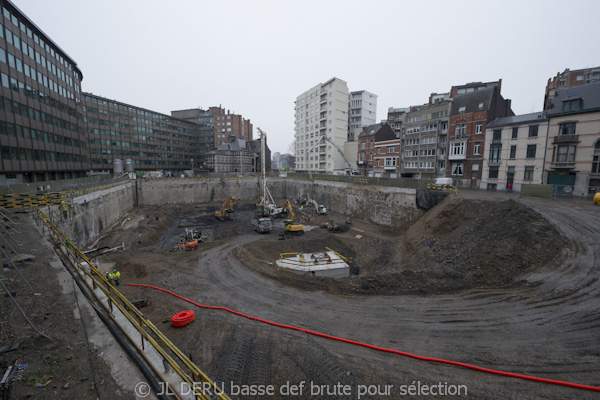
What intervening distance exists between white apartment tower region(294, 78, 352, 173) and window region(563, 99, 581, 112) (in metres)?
41.7

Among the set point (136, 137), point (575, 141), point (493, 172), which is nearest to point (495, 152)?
point (493, 172)

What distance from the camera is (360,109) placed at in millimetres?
79375

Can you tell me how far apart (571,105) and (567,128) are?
2645 mm

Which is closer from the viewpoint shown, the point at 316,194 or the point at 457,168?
the point at 457,168

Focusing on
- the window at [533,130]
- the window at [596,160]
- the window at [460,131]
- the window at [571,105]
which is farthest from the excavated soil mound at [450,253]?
the window at [460,131]

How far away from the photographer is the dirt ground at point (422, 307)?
759cm

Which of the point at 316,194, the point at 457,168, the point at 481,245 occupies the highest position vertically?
the point at 457,168

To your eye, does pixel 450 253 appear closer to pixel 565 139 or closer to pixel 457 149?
pixel 565 139

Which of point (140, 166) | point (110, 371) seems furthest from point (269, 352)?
point (140, 166)

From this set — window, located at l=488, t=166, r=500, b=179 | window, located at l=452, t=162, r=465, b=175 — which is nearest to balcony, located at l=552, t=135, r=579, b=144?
window, located at l=488, t=166, r=500, b=179

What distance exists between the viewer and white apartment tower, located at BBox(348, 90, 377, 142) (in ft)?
260

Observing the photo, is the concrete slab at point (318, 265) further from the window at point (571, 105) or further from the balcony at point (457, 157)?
the window at point (571, 105)

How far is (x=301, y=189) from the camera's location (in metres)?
56.8

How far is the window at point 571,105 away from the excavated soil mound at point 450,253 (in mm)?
19761
